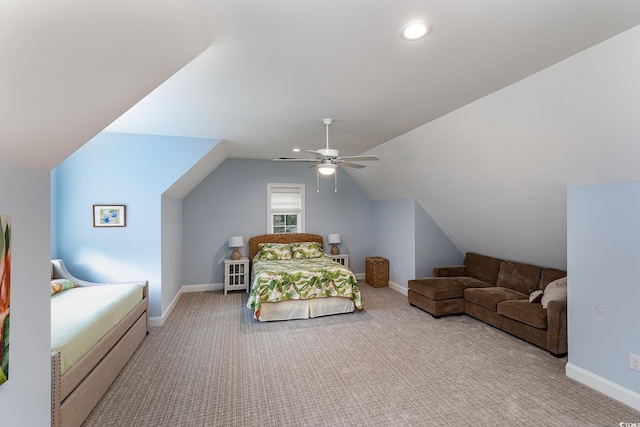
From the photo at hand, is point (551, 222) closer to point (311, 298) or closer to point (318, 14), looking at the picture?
point (311, 298)

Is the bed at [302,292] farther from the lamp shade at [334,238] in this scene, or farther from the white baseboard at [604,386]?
→ the white baseboard at [604,386]

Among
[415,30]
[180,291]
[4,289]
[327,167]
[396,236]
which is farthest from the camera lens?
[396,236]

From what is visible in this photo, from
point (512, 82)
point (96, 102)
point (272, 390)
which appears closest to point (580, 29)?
point (512, 82)

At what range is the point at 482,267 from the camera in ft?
16.2

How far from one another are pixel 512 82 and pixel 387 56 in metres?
1.18

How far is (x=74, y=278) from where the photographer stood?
3.56m

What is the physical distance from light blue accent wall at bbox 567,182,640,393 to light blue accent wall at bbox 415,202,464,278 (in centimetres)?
255

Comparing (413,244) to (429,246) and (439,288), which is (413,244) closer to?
(429,246)

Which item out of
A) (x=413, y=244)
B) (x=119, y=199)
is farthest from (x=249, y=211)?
(x=413, y=244)

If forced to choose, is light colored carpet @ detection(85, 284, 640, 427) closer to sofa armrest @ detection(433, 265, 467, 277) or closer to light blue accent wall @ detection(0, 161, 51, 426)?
light blue accent wall @ detection(0, 161, 51, 426)

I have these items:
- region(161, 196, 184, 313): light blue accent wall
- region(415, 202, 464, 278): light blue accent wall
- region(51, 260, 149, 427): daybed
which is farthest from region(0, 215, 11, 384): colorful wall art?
region(415, 202, 464, 278): light blue accent wall

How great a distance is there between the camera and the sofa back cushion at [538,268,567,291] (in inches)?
149

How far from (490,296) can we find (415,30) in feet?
11.8

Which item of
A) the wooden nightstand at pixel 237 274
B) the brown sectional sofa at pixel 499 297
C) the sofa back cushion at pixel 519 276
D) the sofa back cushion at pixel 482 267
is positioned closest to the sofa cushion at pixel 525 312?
the brown sectional sofa at pixel 499 297
